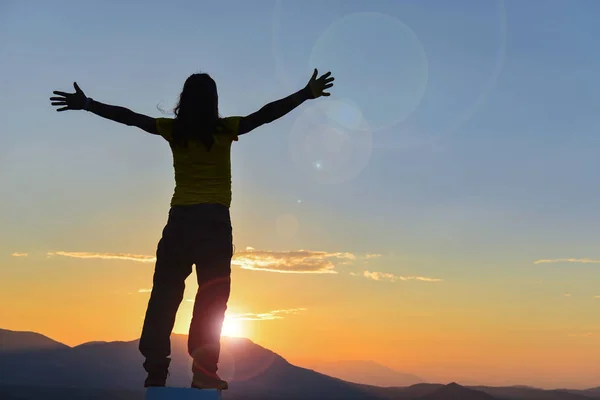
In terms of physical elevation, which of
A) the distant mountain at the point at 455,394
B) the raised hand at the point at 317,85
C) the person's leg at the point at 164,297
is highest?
the distant mountain at the point at 455,394

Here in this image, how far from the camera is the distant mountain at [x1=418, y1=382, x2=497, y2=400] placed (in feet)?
563

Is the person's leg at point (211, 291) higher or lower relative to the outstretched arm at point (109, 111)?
lower

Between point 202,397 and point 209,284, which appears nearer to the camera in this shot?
point 202,397

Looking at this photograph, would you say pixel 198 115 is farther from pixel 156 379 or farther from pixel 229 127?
pixel 156 379

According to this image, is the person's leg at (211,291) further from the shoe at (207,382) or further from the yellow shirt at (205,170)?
the yellow shirt at (205,170)

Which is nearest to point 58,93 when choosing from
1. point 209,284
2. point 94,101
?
point 94,101

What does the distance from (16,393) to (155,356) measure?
18119 cm

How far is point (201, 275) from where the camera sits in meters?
8.48

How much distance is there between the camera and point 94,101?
8.73 m

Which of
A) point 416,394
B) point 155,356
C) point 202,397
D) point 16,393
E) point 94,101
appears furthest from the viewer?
point 416,394

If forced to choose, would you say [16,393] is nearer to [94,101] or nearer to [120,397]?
[120,397]

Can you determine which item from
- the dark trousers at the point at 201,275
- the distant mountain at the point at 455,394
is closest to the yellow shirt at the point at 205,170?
the dark trousers at the point at 201,275

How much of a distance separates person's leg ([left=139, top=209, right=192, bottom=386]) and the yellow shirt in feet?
1.21

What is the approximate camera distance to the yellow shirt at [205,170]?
27.6ft
